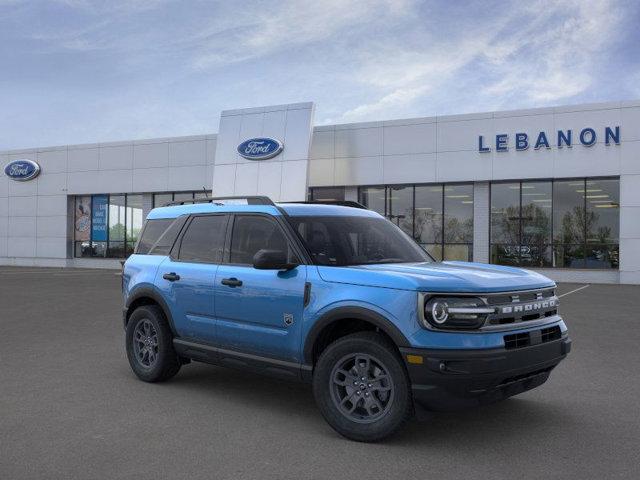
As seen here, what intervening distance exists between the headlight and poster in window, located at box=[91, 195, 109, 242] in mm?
31366

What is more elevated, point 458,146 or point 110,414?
point 458,146

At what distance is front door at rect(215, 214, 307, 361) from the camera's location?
5199 mm

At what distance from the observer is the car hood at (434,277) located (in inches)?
177

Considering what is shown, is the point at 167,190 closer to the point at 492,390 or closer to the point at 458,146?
the point at 458,146

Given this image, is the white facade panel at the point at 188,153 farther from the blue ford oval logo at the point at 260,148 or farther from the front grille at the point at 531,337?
the front grille at the point at 531,337

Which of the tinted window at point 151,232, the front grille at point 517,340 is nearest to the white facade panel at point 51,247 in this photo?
the tinted window at point 151,232

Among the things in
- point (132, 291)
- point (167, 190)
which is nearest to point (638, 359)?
point (132, 291)

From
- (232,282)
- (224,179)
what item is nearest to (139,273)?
(232,282)

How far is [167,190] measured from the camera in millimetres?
31422

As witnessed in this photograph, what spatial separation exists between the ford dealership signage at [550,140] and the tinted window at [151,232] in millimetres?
20059

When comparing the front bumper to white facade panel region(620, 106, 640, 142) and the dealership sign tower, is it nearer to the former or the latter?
white facade panel region(620, 106, 640, 142)

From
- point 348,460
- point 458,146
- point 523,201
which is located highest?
point 458,146

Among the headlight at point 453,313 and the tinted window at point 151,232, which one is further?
the tinted window at point 151,232

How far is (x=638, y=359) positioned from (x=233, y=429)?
220 inches
